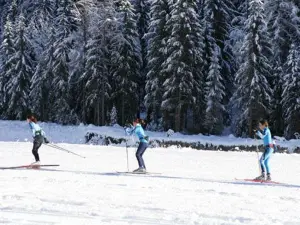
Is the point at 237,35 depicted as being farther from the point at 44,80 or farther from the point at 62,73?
the point at 44,80

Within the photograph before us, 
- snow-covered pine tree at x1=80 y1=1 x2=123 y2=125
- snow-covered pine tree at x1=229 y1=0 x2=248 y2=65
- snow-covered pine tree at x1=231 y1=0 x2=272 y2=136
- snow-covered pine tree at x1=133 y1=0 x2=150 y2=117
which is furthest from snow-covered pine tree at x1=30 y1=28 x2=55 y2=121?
snow-covered pine tree at x1=231 y1=0 x2=272 y2=136

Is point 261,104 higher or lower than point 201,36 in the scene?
lower

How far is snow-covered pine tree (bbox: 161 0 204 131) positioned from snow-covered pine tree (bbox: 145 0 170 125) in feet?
2.61

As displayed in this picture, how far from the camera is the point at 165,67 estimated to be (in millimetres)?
36125

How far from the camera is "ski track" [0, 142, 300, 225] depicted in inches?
334

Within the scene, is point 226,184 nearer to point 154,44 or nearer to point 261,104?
point 261,104

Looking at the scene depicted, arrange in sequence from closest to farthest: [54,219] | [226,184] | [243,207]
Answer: [54,219] < [243,207] < [226,184]

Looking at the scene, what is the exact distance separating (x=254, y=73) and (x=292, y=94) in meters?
3.10

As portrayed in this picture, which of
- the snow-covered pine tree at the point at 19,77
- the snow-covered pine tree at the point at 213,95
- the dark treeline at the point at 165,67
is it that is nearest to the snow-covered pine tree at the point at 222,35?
the dark treeline at the point at 165,67

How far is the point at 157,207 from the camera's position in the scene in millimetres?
9539

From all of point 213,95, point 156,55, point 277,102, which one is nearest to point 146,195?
point 213,95

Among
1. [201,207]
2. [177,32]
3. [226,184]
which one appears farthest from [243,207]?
[177,32]

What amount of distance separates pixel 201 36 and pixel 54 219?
30.5 meters

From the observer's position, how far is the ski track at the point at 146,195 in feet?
27.8
